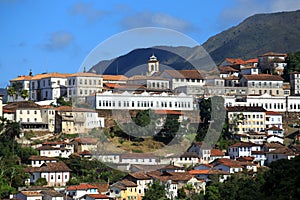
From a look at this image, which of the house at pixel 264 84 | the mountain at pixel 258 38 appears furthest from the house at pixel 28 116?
the mountain at pixel 258 38

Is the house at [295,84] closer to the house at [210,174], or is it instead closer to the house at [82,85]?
the house at [82,85]

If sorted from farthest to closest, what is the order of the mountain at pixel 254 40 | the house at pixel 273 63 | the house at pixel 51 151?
1. the mountain at pixel 254 40
2. the house at pixel 273 63
3. the house at pixel 51 151

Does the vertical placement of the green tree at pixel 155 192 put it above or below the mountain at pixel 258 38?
below

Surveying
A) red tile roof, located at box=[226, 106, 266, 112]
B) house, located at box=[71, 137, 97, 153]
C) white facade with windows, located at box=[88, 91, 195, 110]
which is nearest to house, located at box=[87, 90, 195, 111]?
white facade with windows, located at box=[88, 91, 195, 110]

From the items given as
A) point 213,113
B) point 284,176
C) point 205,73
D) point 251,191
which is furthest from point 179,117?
point 284,176

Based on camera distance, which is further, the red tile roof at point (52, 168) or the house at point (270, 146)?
the house at point (270, 146)

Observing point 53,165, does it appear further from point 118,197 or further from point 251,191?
point 251,191
